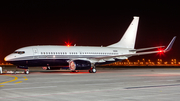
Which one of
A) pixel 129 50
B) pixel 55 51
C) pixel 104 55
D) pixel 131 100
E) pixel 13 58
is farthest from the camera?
pixel 129 50

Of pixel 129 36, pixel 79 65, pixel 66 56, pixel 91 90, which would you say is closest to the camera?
pixel 91 90

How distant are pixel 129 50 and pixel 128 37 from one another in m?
2.45

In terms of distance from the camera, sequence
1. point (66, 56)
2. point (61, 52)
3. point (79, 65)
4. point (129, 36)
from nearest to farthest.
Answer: point (79, 65) → point (61, 52) → point (66, 56) → point (129, 36)

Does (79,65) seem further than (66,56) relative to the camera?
No

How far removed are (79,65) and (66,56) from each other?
9.82ft

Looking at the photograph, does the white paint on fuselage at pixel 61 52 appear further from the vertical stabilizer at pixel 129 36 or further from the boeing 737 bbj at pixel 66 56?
the vertical stabilizer at pixel 129 36

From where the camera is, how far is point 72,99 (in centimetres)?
1266

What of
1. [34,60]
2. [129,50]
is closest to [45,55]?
[34,60]

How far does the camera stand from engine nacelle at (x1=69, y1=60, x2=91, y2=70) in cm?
3891

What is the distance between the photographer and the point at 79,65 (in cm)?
3909

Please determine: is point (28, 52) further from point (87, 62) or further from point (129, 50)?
point (129, 50)

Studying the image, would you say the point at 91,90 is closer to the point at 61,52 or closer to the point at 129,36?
the point at 61,52

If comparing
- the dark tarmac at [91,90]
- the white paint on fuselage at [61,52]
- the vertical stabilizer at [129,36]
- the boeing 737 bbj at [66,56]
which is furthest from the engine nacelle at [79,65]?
the dark tarmac at [91,90]

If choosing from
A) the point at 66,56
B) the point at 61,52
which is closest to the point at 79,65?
the point at 66,56
